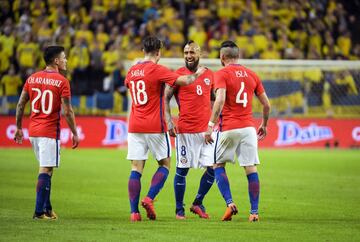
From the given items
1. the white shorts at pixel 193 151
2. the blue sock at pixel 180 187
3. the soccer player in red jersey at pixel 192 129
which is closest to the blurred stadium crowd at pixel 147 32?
the soccer player in red jersey at pixel 192 129

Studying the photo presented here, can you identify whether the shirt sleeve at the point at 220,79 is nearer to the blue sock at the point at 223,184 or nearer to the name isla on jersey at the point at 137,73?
the name isla on jersey at the point at 137,73

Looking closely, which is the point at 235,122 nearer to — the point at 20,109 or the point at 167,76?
the point at 167,76

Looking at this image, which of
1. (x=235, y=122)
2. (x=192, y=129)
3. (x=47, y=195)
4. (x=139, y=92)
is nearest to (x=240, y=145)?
(x=235, y=122)

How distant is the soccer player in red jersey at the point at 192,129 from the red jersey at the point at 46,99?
146 centimetres

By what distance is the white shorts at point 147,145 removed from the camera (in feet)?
37.7

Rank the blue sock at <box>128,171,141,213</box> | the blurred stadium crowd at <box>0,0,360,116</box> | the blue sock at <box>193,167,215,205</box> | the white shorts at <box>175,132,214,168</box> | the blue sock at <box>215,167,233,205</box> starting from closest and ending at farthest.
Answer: the blue sock at <box>128,171,141,213</box>
the blue sock at <box>215,167,233,205</box>
the white shorts at <box>175,132,214,168</box>
the blue sock at <box>193,167,215,205</box>
the blurred stadium crowd at <box>0,0,360,116</box>

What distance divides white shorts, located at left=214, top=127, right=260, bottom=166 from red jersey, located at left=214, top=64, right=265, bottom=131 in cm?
8

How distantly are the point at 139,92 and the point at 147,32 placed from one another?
20.4 m

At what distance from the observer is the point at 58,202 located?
550 inches

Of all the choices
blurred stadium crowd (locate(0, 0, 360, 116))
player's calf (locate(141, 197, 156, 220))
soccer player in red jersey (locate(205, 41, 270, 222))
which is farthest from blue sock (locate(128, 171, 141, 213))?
blurred stadium crowd (locate(0, 0, 360, 116))

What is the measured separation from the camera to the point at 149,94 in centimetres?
1143

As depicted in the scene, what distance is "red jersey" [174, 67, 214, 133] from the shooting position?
1213cm

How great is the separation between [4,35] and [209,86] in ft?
60.5

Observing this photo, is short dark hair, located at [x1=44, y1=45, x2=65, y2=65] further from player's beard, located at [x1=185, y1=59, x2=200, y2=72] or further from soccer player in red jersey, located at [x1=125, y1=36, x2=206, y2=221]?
player's beard, located at [x1=185, y1=59, x2=200, y2=72]
